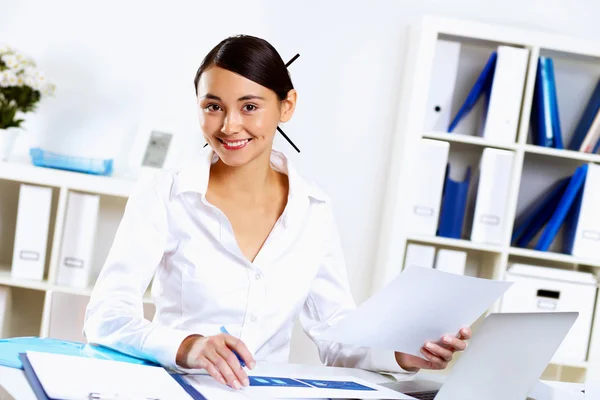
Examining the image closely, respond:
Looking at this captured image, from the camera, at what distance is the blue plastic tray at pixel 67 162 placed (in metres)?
2.54

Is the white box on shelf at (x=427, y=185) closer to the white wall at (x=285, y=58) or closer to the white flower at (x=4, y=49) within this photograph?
the white wall at (x=285, y=58)

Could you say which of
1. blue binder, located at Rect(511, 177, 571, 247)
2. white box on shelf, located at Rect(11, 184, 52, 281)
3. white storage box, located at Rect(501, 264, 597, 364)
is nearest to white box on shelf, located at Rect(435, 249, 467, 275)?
white storage box, located at Rect(501, 264, 597, 364)

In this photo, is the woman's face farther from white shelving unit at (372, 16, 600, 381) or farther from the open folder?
white shelving unit at (372, 16, 600, 381)

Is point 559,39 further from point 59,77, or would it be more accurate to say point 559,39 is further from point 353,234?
point 59,77

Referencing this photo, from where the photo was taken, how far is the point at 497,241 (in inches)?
109

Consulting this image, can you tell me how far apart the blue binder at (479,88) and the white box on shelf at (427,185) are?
15 centimetres

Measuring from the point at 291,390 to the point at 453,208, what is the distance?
1.87 meters

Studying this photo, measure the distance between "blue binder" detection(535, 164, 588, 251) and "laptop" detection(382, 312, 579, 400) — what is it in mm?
1819

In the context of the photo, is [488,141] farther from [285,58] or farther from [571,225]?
[285,58]

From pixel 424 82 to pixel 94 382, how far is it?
205 cm

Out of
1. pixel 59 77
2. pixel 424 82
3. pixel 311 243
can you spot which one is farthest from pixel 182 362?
pixel 59 77

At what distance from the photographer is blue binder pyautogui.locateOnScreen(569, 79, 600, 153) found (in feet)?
9.31

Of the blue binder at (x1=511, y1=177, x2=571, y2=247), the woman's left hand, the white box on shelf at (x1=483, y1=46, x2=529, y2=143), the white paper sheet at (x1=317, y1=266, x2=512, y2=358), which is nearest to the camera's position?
the white paper sheet at (x1=317, y1=266, x2=512, y2=358)

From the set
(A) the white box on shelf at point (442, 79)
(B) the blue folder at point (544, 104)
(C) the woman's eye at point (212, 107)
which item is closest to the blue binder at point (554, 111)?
(B) the blue folder at point (544, 104)
